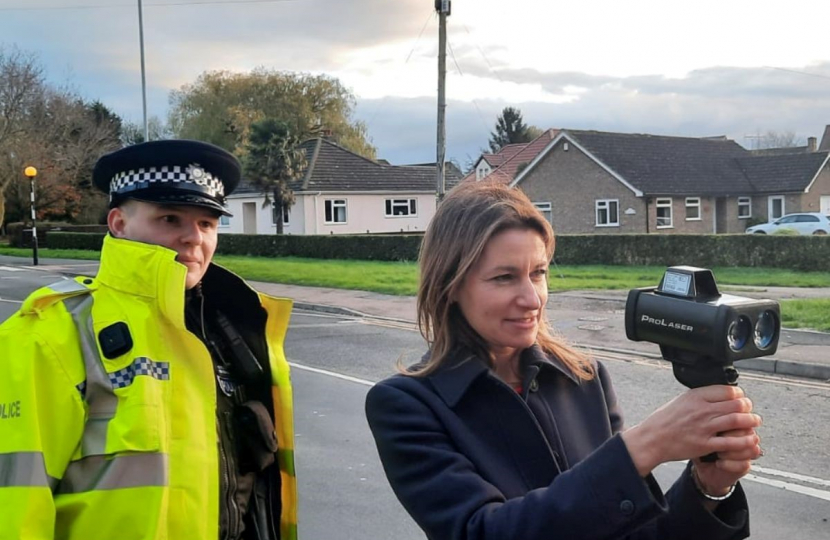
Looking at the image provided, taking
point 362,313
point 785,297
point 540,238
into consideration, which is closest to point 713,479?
point 540,238

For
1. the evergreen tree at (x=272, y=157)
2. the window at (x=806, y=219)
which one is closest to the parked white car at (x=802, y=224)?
the window at (x=806, y=219)

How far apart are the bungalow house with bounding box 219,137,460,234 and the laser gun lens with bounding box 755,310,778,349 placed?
43969 millimetres

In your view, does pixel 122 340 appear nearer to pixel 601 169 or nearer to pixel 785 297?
pixel 785 297

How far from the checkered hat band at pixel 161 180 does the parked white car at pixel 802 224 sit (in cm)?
3594

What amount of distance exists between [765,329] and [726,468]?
0.82 feet

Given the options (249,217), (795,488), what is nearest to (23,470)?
(795,488)

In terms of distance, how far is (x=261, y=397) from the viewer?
7.88ft

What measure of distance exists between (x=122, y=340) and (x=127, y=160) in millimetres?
648

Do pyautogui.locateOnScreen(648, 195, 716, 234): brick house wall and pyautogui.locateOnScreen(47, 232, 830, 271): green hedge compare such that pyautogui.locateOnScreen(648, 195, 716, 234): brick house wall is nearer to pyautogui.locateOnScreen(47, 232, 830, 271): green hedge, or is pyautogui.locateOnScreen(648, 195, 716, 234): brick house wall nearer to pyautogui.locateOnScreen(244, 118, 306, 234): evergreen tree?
pyautogui.locateOnScreen(47, 232, 830, 271): green hedge

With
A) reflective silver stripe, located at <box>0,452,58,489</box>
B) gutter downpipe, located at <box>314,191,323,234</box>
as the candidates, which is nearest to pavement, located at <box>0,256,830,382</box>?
reflective silver stripe, located at <box>0,452,58,489</box>

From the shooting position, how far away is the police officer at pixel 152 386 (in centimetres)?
172

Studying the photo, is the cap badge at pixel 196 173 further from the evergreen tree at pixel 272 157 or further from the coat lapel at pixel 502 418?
the evergreen tree at pixel 272 157

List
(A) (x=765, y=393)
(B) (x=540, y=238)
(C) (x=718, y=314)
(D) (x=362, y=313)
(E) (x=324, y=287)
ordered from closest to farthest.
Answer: (C) (x=718, y=314)
(B) (x=540, y=238)
(A) (x=765, y=393)
(D) (x=362, y=313)
(E) (x=324, y=287)

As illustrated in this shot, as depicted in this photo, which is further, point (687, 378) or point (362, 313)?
point (362, 313)
